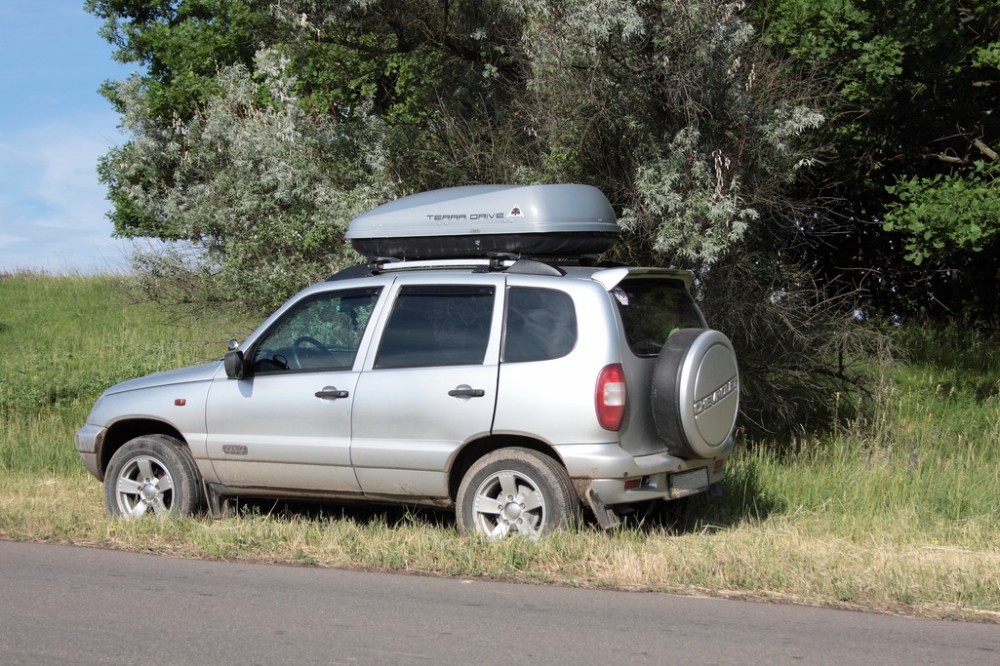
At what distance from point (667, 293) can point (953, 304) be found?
15991 millimetres

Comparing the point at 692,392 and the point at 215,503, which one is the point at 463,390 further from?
the point at 215,503

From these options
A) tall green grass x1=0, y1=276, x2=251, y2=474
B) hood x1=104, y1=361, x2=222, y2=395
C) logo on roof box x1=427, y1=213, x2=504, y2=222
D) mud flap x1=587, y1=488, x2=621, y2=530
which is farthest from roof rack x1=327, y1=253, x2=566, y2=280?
tall green grass x1=0, y1=276, x2=251, y2=474

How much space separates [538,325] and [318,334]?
1726mm

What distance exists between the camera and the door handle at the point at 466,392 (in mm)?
7172

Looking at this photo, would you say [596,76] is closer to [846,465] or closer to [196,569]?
[846,465]

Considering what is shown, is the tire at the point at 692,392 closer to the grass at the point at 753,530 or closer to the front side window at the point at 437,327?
the grass at the point at 753,530

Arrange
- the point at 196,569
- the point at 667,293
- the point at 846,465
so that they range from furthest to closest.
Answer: the point at 846,465 < the point at 667,293 < the point at 196,569

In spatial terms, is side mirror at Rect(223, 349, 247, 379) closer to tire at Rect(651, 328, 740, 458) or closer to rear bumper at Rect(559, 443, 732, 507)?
rear bumper at Rect(559, 443, 732, 507)

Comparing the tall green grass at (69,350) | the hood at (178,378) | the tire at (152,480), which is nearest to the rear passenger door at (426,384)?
the hood at (178,378)

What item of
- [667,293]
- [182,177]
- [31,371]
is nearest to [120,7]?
[31,371]

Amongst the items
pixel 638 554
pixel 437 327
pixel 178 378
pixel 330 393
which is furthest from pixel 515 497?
pixel 178 378

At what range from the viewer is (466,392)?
283 inches

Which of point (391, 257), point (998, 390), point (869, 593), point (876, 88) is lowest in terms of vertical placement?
point (869, 593)

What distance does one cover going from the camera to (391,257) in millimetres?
8297
